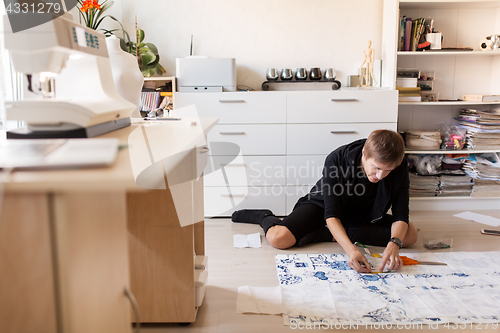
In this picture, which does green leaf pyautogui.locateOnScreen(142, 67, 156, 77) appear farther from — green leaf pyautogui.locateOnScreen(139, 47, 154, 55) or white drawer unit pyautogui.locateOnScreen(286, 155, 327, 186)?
white drawer unit pyautogui.locateOnScreen(286, 155, 327, 186)

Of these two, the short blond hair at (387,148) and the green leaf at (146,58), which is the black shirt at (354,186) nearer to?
the short blond hair at (387,148)

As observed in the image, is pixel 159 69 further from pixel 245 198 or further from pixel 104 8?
pixel 245 198

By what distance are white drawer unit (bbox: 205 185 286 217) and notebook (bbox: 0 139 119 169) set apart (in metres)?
2.00

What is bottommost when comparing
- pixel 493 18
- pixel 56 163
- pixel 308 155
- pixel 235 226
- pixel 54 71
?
pixel 235 226

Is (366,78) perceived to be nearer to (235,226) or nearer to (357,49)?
(357,49)

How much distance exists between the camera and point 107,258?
660 mm

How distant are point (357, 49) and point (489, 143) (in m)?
1.21

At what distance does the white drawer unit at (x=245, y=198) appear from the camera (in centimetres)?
270

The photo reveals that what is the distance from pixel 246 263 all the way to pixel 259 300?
40 cm

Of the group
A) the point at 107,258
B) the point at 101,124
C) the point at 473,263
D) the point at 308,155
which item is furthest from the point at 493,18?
the point at 107,258

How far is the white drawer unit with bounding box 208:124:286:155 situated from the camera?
2.66m

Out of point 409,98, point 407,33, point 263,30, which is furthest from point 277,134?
point 407,33

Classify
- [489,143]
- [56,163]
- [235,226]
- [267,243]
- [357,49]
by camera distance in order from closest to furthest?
[56,163] → [267,243] → [235,226] → [489,143] → [357,49]

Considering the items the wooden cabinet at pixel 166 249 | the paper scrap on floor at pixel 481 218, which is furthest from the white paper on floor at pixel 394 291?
the paper scrap on floor at pixel 481 218
